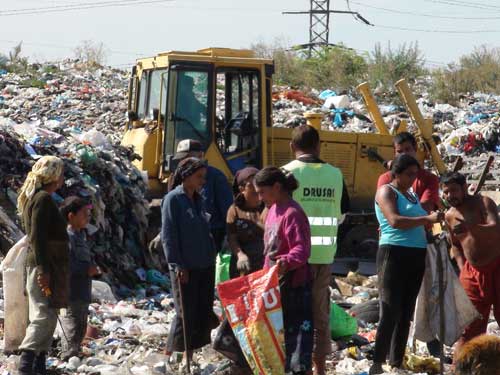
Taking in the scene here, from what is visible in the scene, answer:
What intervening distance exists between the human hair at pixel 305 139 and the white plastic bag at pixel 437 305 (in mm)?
1114

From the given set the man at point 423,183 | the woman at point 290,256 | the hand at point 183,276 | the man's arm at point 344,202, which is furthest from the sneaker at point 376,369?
the man at point 423,183

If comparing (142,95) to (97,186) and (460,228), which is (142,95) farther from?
(460,228)

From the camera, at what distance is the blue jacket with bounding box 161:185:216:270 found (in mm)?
7305

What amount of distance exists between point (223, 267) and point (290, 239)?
1240 mm

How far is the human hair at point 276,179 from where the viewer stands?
6.73m

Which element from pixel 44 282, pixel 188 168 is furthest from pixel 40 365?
pixel 188 168

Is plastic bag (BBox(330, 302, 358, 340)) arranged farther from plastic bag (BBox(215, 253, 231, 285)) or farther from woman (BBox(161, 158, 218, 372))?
woman (BBox(161, 158, 218, 372))

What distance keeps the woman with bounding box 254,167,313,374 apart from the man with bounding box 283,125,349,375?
282 millimetres

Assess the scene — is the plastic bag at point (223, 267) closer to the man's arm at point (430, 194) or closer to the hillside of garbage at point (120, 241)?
the hillside of garbage at point (120, 241)

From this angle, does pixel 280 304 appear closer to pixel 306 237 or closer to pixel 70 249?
pixel 306 237

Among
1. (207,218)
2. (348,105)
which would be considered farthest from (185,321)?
(348,105)

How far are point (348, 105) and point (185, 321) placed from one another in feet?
62.8

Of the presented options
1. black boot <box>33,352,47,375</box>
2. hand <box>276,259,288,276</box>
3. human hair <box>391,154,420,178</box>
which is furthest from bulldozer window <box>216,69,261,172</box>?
hand <box>276,259,288,276</box>

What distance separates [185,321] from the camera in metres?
7.35
